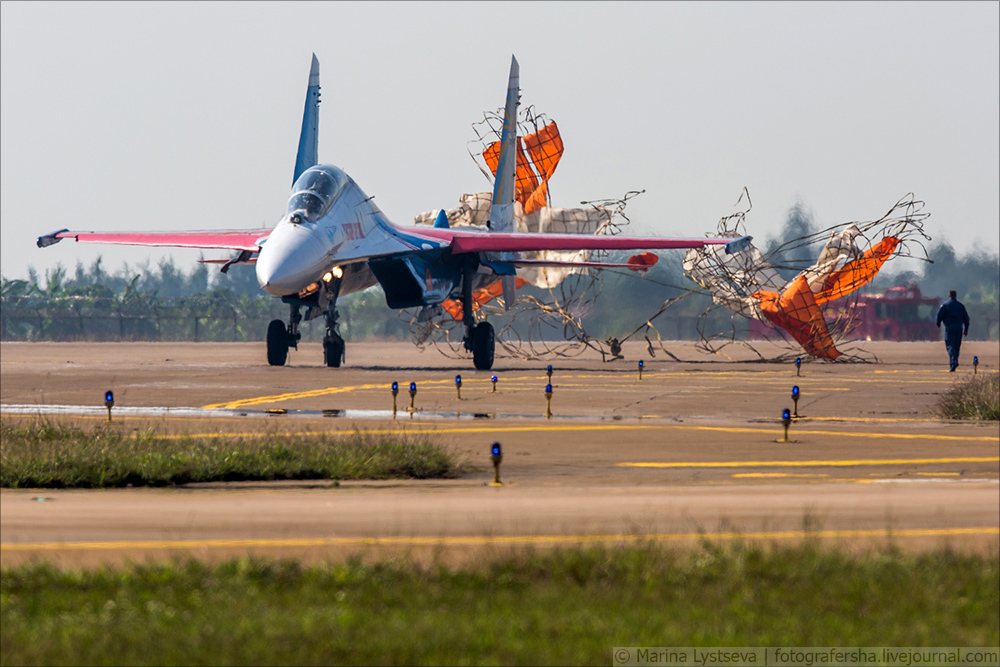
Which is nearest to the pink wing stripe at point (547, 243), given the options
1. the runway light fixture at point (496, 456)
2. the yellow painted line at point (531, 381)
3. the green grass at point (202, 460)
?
the yellow painted line at point (531, 381)

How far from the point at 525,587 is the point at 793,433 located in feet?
31.8

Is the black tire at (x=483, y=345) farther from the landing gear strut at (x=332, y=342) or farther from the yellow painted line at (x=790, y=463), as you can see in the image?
the yellow painted line at (x=790, y=463)

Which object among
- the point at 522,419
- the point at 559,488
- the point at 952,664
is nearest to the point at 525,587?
the point at 952,664

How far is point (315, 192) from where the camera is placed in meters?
28.5

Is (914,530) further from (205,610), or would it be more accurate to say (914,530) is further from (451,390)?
(451,390)

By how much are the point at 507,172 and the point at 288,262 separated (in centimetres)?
1535

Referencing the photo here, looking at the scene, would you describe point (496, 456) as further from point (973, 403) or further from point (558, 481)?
point (973, 403)

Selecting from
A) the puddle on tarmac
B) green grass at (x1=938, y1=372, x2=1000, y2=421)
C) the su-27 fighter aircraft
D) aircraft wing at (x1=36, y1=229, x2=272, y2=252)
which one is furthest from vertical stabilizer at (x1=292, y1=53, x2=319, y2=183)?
green grass at (x1=938, y1=372, x2=1000, y2=421)

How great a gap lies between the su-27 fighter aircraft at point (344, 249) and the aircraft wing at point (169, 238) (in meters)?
0.03

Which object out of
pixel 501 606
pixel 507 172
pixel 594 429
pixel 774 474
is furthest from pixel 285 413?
pixel 507 172

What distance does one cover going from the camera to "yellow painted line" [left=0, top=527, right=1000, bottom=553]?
26.2ft

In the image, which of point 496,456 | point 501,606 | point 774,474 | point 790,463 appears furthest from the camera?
point 790,463

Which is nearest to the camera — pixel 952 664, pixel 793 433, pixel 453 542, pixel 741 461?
pixel 952 664

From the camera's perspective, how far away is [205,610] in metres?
6.26
